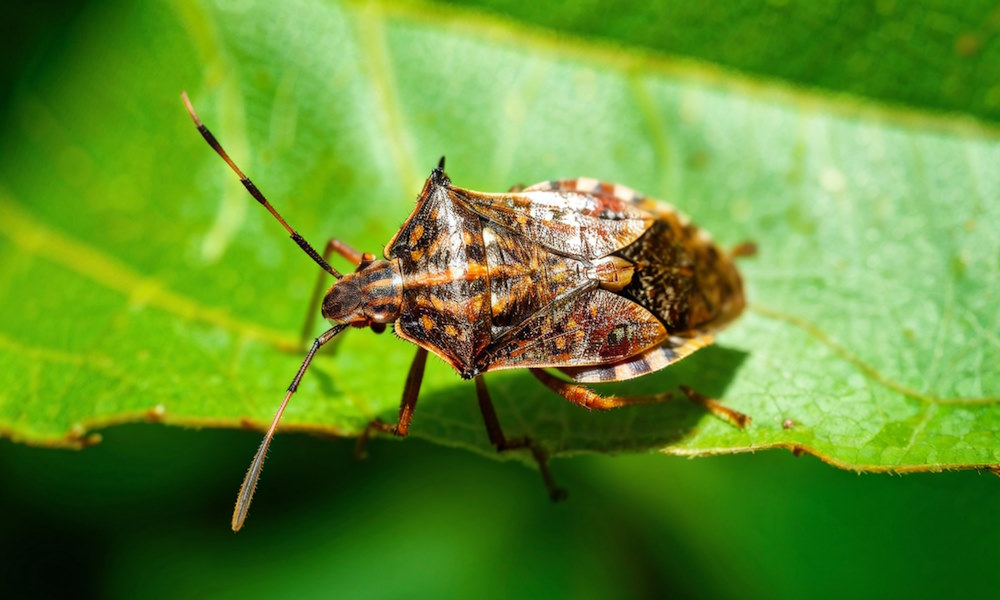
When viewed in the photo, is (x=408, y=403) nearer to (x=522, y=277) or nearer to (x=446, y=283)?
(x=446, y=283)

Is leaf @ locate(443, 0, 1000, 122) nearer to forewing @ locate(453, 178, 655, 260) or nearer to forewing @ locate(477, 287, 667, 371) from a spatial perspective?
forewing @ locate(453, 178, 655, 260)

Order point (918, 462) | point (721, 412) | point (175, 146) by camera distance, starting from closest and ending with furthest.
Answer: point (918, 462) < point (721, 412) < point (175, 146)

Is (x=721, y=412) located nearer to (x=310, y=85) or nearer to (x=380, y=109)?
(x=380, y=109)

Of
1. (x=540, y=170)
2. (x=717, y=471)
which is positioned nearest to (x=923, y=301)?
(x=717, y=471)

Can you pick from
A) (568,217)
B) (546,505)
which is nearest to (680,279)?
(568,217)

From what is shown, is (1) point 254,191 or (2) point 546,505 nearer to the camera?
(1) point 254,191

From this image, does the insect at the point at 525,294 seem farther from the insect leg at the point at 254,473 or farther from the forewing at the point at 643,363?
the insect leg at the point at 254,473
